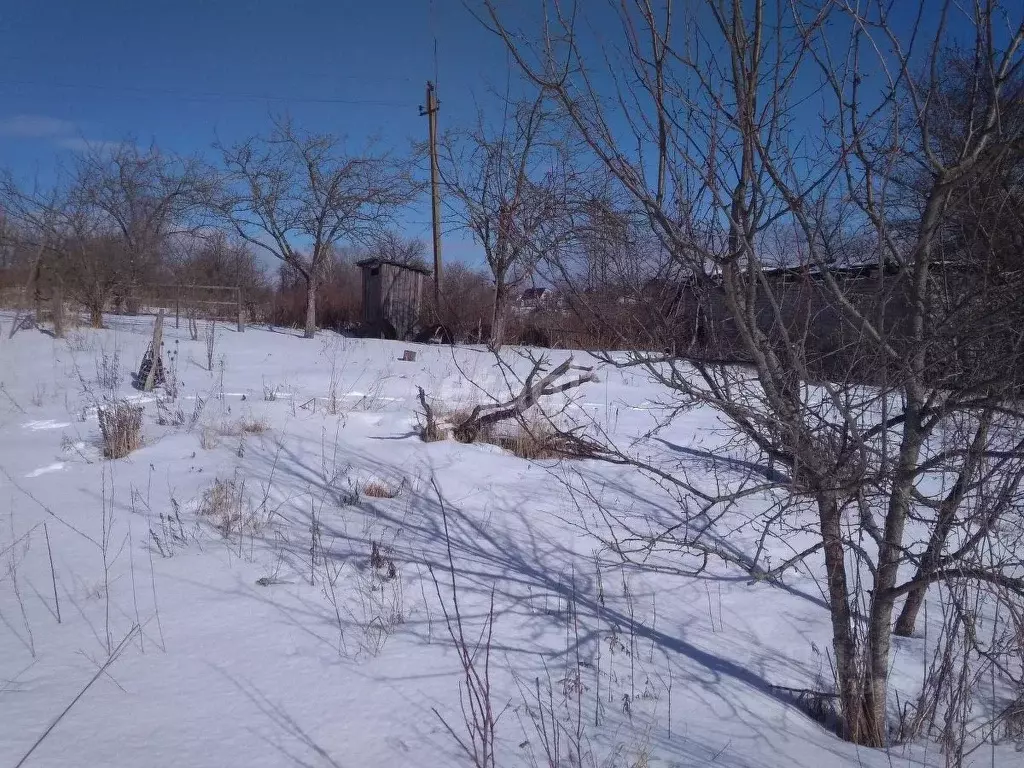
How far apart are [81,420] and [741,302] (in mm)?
6161

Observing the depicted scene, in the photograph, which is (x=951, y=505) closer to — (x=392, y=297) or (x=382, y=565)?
(x=382, y=565)

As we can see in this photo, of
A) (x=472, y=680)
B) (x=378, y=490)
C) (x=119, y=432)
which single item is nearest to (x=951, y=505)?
(x=472, y=680)

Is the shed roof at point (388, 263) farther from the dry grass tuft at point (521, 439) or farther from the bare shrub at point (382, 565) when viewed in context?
the bare shrub at point (382, 565)

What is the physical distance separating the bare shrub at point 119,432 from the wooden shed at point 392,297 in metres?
12.8

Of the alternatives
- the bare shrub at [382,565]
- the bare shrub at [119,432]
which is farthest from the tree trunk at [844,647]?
the bare shrub at [119,432]

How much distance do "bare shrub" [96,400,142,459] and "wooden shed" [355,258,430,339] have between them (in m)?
12.8

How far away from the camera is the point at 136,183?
2000 centimetres

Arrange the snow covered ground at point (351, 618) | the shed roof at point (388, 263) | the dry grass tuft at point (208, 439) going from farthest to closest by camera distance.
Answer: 1. the shed roof at point (388, 263)
2. the dry grass tuft at point (208, 439)
3. the snow covered ground at point (351, 618)

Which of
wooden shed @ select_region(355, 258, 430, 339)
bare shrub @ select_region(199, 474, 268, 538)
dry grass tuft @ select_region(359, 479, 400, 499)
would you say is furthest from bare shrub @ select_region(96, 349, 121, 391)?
wooden shed @ select_region(355, 258, 430, 339)

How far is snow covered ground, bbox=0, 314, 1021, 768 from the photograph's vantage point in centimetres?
219

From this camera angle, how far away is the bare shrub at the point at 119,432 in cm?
519

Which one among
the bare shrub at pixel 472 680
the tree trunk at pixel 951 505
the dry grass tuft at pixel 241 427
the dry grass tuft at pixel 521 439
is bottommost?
the bare shrub at pixel 472 680

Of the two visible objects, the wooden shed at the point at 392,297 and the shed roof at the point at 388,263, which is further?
the wooden shed at the point at 392,297

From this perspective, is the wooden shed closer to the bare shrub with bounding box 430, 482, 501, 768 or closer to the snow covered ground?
the snow covered ground
